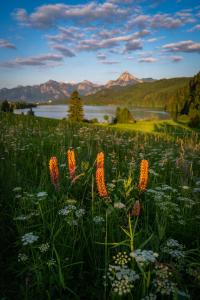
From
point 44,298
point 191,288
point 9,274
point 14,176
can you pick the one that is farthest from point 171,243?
point 14,176

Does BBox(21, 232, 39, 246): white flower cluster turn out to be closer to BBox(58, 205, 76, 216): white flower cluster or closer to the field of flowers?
the field of flowers

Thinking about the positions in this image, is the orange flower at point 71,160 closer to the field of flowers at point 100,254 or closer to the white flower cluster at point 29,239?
the field of flowers at point 100,254

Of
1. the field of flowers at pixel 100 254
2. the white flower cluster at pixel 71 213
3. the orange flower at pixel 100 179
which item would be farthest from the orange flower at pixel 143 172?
the white flower cluster at pixel 71 213

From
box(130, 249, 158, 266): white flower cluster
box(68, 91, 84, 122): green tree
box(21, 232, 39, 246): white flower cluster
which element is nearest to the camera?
box(130, 249, 158, 266): white flower cluster

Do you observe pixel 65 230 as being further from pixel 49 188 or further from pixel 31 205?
pixel 49 188

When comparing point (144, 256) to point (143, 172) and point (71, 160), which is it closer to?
point (143, 172)

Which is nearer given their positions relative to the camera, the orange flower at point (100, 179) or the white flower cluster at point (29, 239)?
the white flower cluster at point (29, 239)

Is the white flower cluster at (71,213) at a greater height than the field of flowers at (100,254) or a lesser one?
greater

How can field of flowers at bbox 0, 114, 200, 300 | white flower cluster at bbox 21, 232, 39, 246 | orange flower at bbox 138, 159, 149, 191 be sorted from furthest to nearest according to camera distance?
orange flower at bbox 138, 159, 149, 191 → white flower cluster at bbox 21, 232, 39, 246 → field of flowers at bbox 0, 114, 200, 300

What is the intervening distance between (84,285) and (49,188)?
2.13 meters

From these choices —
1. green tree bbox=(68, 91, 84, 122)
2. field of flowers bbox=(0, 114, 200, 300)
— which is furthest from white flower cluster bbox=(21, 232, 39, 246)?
green tree bbox=(68, 91, 84, 122)

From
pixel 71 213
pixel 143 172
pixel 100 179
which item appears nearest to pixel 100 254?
pixel 71 213

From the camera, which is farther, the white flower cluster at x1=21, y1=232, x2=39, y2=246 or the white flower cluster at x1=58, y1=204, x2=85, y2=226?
the white flower cluster at x1=58, y1=204, x2=85, y2=226

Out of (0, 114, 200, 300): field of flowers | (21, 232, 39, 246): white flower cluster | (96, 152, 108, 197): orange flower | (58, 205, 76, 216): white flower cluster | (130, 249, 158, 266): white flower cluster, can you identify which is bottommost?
(0, 114, 200, 300): field of flowers
